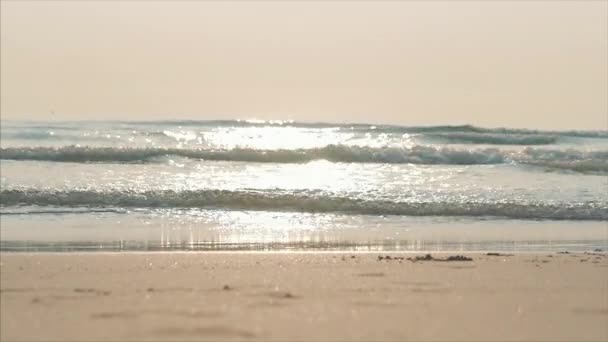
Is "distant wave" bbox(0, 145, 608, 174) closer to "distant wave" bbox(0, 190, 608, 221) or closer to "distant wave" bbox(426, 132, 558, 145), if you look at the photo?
"distant wave" bbox(426, 132, 558, 145)

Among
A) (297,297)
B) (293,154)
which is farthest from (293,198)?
(293,154)

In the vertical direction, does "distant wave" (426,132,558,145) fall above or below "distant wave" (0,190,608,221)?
above

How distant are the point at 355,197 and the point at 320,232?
9.09ft

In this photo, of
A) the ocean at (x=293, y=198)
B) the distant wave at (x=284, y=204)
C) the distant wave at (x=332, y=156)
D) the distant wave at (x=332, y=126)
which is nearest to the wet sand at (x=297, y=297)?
the ocean at (x=293, y=198)

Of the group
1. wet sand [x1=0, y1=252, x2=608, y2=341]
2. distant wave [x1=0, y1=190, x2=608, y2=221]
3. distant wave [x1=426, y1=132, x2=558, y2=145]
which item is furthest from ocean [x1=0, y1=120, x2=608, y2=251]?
distant wave [x1=426, y1=132, x2=558, y2=145]

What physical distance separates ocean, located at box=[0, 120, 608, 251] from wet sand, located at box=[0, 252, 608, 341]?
4.18 ft

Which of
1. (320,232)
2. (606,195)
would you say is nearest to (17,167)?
(320,232)

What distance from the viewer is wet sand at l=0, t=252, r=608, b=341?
17.5 feet

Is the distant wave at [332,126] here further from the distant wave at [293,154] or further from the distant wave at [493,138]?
the distant wave at [293,154]

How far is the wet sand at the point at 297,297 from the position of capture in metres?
5.34

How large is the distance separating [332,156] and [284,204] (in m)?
10.7

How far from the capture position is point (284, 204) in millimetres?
12820

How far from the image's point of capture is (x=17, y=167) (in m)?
17.8

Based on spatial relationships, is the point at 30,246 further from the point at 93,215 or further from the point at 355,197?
the point at 355,197
